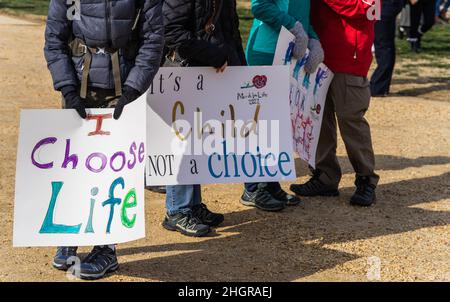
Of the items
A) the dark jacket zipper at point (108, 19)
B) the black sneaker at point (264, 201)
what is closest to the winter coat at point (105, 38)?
the dark jacket zipper at point (108, 19)

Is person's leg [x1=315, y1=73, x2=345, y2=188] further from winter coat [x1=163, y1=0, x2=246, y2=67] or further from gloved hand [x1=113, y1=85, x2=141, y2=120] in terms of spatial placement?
gloved hand [x1=113, y1=85, x2=141, y2=120]

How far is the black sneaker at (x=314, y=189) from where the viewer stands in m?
7.24

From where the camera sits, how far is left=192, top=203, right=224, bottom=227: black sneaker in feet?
20.6

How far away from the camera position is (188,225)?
6.17 metres

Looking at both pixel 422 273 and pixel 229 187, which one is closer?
pixel 422 273

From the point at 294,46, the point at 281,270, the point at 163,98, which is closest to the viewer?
the point at 281,270

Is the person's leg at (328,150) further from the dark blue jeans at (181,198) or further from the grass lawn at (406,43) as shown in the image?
the grass lawn at (406,43)

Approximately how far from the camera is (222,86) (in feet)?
20.0

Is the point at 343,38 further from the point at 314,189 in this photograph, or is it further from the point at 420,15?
the point at 420,15

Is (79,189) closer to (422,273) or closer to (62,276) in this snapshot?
(62,276)

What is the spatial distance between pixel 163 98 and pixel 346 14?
1543 mm

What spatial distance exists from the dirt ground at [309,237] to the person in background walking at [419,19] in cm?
699

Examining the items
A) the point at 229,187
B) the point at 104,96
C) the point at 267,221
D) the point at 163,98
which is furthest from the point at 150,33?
the point at 229,187

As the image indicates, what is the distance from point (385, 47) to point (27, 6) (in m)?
10.1
